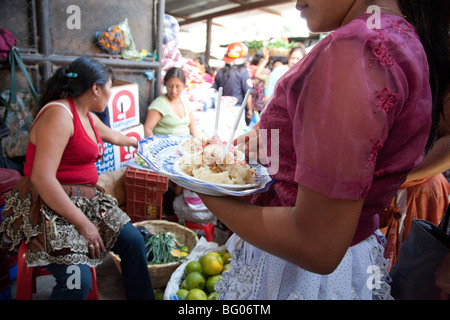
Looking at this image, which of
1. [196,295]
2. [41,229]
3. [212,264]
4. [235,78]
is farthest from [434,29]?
[235,78]

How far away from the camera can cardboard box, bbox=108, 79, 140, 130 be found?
3.40 m

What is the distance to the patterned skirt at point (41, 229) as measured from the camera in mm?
1774

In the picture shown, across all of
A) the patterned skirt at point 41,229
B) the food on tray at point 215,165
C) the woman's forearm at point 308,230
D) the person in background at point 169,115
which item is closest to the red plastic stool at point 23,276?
the patterned skirt at point 41,229

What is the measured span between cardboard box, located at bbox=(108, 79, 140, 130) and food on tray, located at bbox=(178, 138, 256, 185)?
2551 millimetres

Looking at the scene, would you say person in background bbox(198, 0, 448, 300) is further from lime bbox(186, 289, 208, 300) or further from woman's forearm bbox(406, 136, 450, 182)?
lime bbox(186, 289, 208, 300)

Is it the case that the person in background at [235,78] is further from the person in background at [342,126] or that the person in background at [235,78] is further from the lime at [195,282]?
the person in background at [342,126]

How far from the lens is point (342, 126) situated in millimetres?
547

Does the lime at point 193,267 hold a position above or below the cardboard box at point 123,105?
below

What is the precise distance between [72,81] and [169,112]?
1.85m

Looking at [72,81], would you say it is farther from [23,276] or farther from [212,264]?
[212,264]

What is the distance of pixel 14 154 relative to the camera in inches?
110

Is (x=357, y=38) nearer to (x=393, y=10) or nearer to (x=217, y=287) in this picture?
(x=393, y=10)

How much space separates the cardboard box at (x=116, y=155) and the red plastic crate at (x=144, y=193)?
23 cm

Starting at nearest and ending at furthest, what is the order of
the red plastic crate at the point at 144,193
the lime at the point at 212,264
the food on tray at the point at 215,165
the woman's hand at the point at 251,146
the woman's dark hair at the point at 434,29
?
the woman's dark hair at the point at 434,29 → the food on tray at the point at 215,165 → the woman's hand at the point at 251,146 → the lime at the point at 212,264 → the red plastic crate at the point at 144,193
